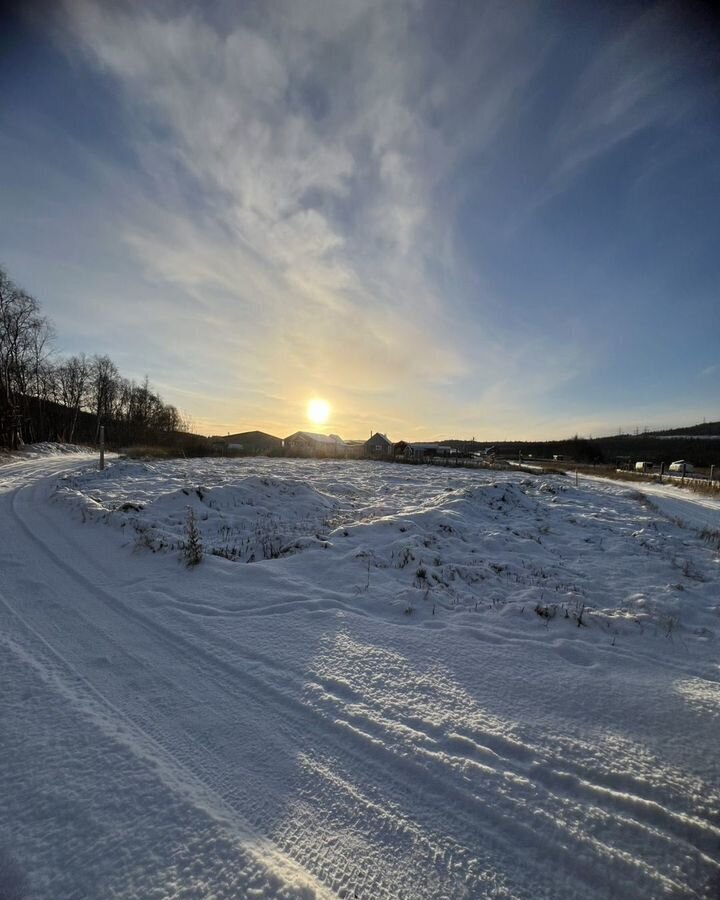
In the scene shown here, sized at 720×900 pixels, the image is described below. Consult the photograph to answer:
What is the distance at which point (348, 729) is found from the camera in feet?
7.71

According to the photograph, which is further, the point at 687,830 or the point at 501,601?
the point at 501,601

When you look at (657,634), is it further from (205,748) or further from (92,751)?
(92,751)

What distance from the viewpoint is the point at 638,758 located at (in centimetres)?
227

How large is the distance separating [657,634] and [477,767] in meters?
3.05

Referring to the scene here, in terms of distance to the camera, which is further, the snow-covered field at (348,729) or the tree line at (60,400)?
the tree line at (60,400)

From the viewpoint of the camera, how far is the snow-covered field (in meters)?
1.62

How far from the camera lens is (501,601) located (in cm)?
459

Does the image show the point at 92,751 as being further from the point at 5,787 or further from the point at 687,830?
the point at 687,830

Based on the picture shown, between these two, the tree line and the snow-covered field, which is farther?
the tree line

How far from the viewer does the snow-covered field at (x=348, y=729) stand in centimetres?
162

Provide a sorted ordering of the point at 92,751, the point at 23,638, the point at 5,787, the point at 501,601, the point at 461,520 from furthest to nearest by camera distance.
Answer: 1. the point at 461,520
2. the point at 501,601
3. the point at 23,638
4. the point at 92,751
5. the point at 5,787

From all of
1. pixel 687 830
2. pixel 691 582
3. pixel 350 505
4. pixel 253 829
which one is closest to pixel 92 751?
pixel 253 829

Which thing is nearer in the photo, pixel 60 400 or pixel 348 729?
A: pixel 348 729

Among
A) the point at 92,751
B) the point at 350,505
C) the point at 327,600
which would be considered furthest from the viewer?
the point at 350,505
